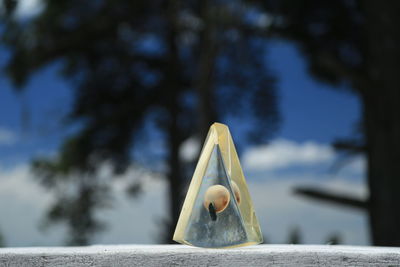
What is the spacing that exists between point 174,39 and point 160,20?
0.36 m

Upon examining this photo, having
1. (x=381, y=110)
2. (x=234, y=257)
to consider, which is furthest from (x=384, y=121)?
(x=234, y=257)

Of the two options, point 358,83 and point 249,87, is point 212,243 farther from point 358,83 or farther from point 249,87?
point 249,87

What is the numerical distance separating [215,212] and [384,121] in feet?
13.4

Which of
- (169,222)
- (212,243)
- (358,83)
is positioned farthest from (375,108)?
(212,243)

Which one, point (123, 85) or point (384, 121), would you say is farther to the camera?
point (123, 85)

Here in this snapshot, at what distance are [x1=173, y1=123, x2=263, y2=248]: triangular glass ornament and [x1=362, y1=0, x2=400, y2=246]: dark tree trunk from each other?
149 inches

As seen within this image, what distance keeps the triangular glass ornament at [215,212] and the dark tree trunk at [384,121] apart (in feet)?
12.4

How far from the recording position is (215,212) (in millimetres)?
2393

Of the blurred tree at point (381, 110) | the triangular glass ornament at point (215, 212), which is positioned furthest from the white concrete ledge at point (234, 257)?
the blurred tree at point (381, 110)

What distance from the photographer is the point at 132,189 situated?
867cm

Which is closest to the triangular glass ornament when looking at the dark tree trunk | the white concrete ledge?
the white concrete ledge

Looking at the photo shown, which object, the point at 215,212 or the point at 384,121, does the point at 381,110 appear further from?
the point at 215,212

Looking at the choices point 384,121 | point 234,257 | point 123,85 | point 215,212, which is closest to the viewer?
point 234,257

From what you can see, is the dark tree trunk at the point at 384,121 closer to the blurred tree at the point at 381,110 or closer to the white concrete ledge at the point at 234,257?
the blurred tree at the point at 381,110
